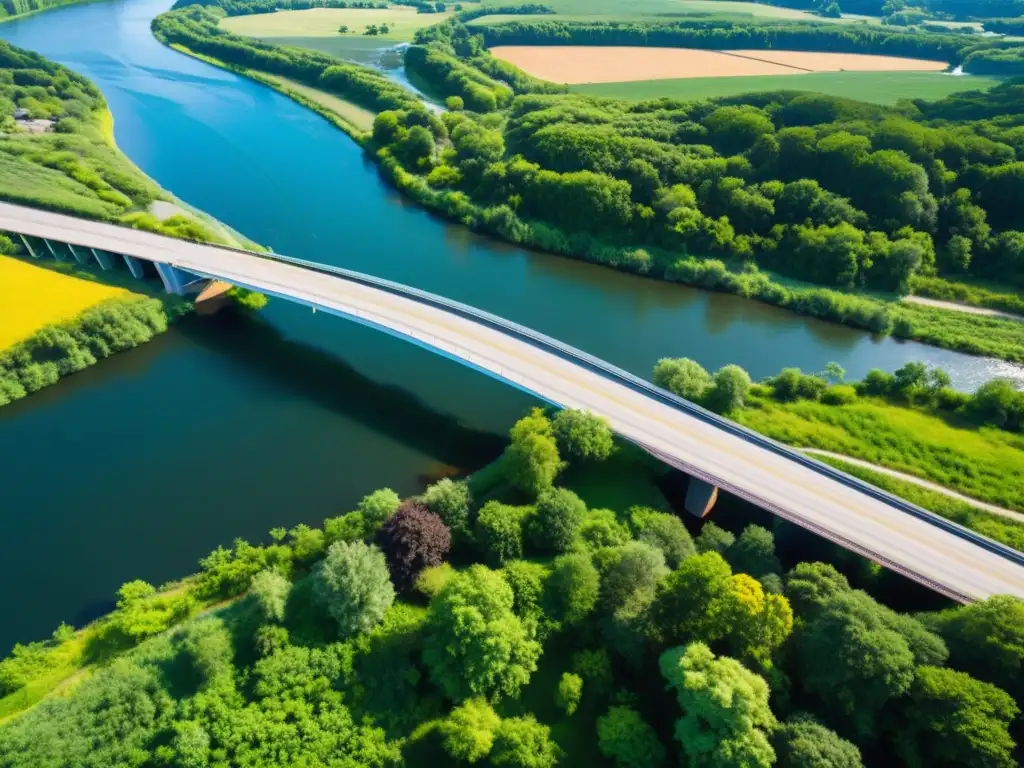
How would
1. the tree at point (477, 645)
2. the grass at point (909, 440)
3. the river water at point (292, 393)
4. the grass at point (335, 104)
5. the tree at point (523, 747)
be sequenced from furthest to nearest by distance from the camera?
the grass at point (335, 104), the grass at point (909, 440), the river water at point (292, 393), the tree at point (477, 645), the tree at point (523, 747)

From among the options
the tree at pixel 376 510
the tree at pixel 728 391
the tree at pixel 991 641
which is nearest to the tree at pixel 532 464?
the tree at pixel 376 510

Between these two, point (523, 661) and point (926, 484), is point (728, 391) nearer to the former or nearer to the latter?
point (926, 484)

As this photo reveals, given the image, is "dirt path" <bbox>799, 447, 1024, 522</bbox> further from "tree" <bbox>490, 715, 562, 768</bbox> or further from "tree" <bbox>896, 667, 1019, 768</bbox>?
"tree" <bbox>490, 715, 562, 768</bbox>

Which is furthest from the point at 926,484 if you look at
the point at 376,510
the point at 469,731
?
the point at 376,510

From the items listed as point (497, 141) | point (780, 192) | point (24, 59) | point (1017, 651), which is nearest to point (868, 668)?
point (1017, 651)

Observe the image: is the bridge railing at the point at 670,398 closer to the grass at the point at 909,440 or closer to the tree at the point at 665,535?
the grass at the point at 909,440

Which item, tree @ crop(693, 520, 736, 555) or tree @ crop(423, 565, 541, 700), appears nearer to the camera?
tree @ crop(423, 565, 541, 700)

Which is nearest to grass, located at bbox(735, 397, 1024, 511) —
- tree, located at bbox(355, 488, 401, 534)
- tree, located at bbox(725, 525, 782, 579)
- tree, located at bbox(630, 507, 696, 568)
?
tree, located at bbox(725, 525, 782, 579)
